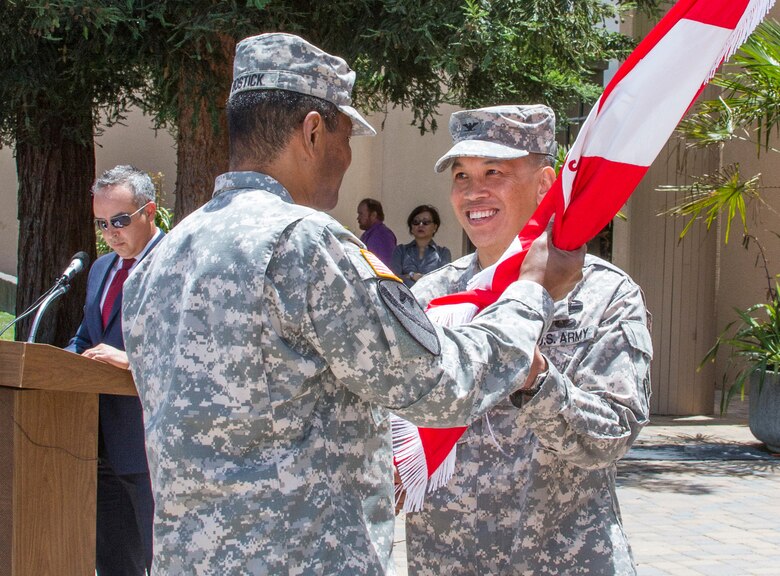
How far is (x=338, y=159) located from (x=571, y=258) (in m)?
0.59

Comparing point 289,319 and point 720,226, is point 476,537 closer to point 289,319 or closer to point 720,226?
point 289,319

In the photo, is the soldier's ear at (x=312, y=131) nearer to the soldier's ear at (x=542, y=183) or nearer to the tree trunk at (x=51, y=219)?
the soldier's ear at (x=542, y=183)

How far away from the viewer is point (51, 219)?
344 inches

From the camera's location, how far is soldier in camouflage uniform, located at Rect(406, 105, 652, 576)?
7.68 ft

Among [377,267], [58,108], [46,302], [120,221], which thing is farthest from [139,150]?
[377,267]

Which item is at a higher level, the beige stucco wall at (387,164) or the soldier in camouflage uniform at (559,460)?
the beige stucco wall at (387,164)

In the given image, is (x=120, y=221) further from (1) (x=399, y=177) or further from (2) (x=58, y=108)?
(1) (x=399, y=177)

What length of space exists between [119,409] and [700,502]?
182 inches

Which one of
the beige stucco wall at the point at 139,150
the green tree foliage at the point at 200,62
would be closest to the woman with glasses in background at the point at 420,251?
the green tree foliage at the point at 200,62

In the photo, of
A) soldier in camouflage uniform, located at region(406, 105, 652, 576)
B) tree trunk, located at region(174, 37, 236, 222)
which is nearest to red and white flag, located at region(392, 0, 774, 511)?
soldier in camouflage uniform, located at region(406, 105, 652, 576)

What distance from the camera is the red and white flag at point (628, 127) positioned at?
2.36m

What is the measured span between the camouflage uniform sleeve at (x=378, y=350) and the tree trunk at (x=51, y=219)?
712 centimetres

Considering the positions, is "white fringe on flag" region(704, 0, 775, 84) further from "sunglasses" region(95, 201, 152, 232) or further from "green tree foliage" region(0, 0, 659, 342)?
"green tree foliage" region(0, 0, 659, 342)

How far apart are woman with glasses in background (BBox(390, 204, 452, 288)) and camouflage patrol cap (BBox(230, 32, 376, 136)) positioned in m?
8.45
